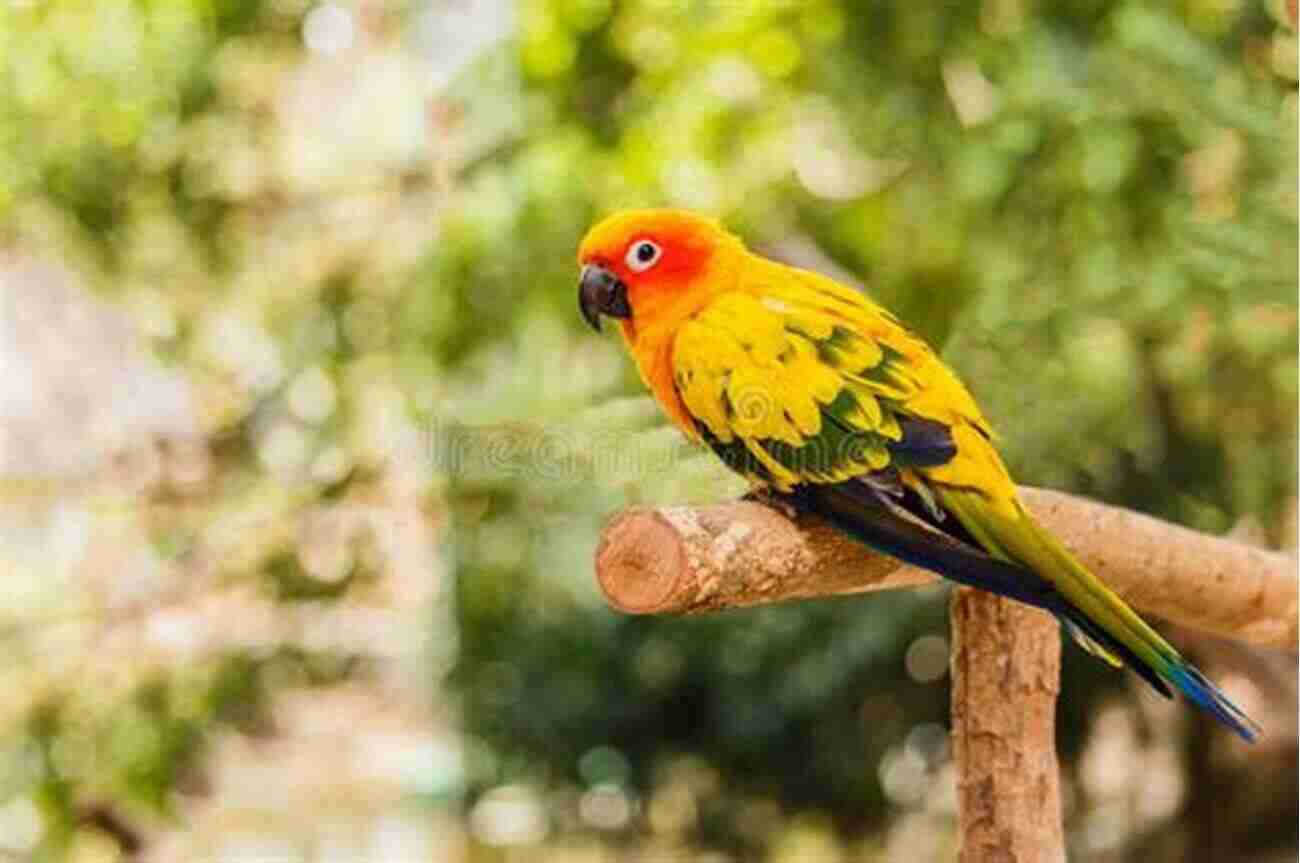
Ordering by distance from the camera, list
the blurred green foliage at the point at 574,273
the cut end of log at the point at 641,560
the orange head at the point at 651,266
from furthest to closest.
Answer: the blurred green foliage at the point at 574,273
the orange head at the point at 651,266
the cut end of log at the point at 641,560

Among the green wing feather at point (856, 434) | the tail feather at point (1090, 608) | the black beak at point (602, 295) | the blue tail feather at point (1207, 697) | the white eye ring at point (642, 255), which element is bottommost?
the blue tail feather at point (1207, 697)

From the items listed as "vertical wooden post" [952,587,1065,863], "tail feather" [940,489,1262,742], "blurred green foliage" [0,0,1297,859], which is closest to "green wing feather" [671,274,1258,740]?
"tail feather" [940,489,1262,742]

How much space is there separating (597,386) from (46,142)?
53 cm

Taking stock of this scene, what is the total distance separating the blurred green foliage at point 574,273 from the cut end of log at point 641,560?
66cm

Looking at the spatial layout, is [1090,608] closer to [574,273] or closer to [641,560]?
[641,560]

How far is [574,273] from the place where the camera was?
64.1 inches

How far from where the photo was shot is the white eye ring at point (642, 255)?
82 centimetres

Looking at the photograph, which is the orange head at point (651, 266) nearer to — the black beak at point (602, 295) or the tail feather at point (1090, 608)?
the black beak at point (602, 295)

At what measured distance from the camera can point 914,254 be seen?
167 cm

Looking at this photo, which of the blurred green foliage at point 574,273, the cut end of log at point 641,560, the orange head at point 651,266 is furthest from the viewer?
the blurred green foliage at point 574,273

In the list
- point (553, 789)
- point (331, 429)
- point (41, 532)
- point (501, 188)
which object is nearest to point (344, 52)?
point (501, 188)

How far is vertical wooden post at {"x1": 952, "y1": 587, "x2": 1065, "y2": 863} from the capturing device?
2.88 feet

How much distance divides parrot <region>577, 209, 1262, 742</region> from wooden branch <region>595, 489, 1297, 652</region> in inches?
1.1

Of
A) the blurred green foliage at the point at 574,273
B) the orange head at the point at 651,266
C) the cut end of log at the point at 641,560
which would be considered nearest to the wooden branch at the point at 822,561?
the cut end of log at the point at 641,560
